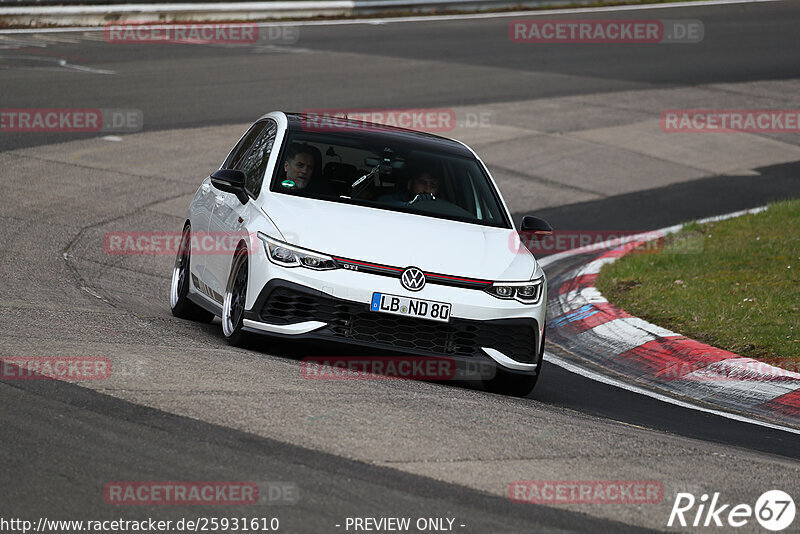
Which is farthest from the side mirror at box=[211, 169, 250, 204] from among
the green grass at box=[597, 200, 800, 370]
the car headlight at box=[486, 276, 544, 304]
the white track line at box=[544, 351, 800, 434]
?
the green grass at box=[597, 200, 800, 370]

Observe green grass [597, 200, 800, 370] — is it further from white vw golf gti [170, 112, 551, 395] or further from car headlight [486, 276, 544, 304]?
car headlight [486, 276, 544, 304]

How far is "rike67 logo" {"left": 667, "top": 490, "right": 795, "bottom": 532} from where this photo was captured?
5.15 m

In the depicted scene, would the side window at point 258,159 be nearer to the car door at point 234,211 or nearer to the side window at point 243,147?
the car door at point 234,211

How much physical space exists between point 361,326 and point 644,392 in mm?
2467

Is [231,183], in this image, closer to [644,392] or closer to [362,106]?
[644,392]

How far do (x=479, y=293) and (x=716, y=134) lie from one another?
15.0 meters

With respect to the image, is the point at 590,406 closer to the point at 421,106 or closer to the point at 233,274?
the point at 233,274

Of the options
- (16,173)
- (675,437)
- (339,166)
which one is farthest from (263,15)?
(675,437)

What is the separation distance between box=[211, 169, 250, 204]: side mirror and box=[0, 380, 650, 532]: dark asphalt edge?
106 inches

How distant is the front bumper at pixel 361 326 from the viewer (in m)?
7.51

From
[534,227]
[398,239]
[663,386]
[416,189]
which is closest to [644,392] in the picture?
[663,386]

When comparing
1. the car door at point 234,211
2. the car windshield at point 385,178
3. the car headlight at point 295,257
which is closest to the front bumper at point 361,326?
the car headlight at point 295,257

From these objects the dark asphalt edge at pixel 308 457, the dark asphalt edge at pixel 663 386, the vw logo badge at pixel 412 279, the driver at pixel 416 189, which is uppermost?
the driver at pixel 416 189

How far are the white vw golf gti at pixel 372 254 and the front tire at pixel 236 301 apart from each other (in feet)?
0.04
